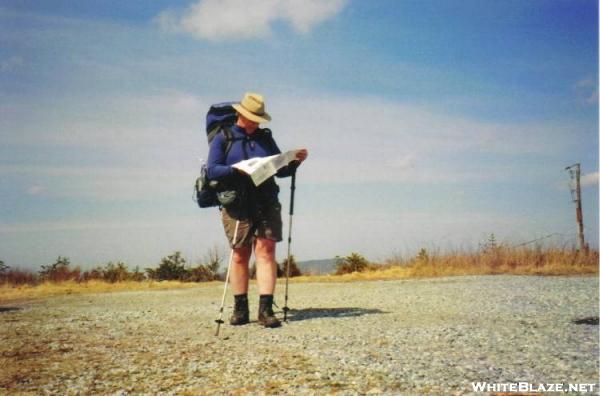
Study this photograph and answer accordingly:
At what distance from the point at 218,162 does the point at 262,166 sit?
593mm

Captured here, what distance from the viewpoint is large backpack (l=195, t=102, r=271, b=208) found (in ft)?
18.0

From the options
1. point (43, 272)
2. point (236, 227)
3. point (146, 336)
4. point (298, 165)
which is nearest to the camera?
point (146, 336)

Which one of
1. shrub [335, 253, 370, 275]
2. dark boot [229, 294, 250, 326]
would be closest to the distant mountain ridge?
shrub [335, 253, 370, 275]

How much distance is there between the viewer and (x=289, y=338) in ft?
14.5

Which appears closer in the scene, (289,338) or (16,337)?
(289,338)

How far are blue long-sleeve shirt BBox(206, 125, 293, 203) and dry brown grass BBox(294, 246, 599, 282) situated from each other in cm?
809

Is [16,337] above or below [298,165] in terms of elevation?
below

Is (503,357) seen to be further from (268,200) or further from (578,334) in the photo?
(268,200)

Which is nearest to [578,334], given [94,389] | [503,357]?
[503,357]

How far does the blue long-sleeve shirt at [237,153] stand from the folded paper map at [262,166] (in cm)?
17

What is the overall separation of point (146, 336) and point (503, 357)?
332 cm

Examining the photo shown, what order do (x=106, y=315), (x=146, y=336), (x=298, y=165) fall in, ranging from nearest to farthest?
(x=146, y=336) < (x=298, y=165) < (x=106, y=315)

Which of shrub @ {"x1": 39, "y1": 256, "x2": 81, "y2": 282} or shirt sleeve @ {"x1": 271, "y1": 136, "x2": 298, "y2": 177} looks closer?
shirt sleeve @ {"x1": 271, "y1": 136, "x2": 298, "y2": 177}

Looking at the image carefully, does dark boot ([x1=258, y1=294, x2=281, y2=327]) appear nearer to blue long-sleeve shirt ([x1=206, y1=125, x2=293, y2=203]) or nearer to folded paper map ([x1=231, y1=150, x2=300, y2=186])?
blue long-sleeve shirt ([x1=206, y1=125, x2=293, y2=203])
